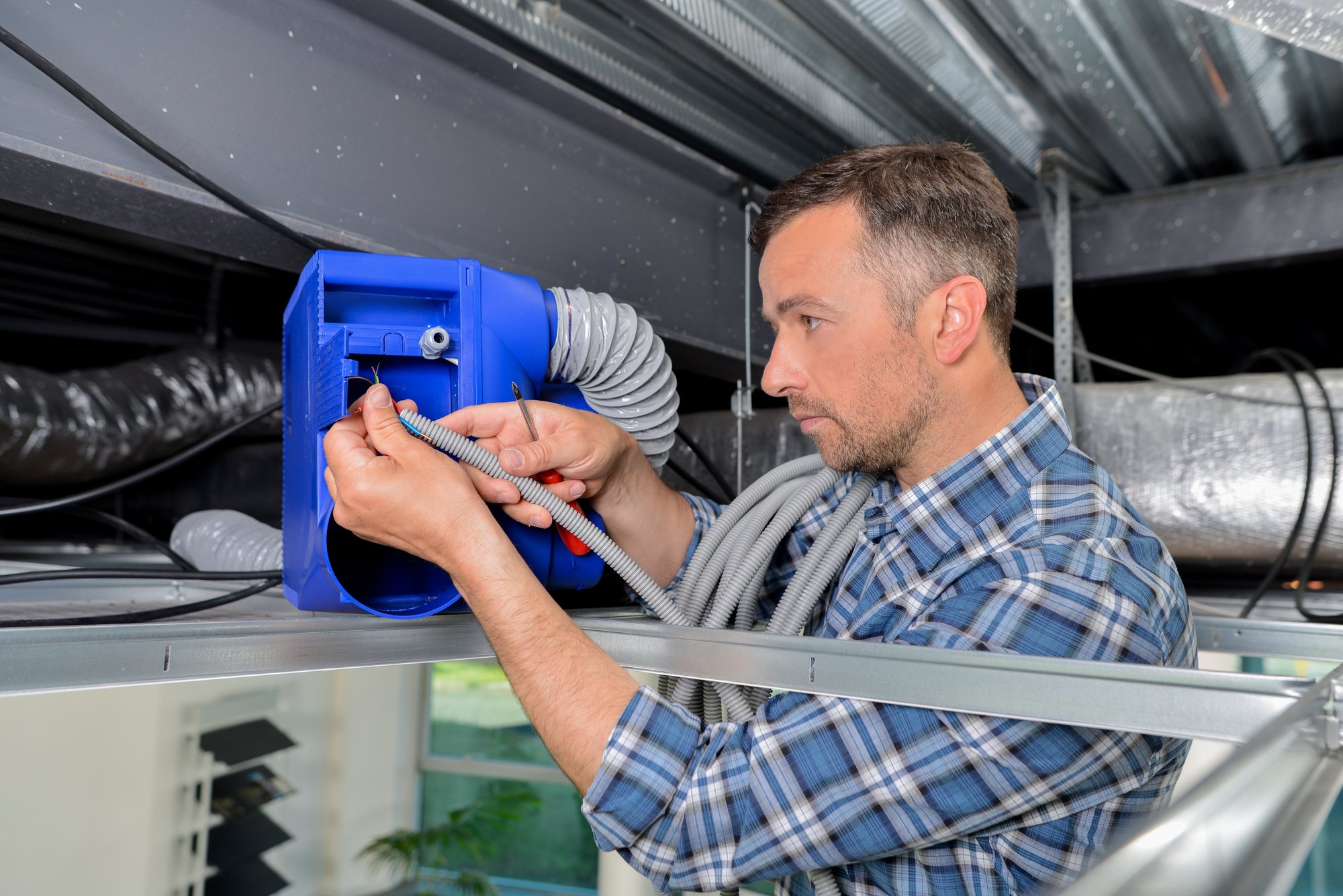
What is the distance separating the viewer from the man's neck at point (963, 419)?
951 mm

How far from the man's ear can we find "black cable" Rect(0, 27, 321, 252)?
684 mm

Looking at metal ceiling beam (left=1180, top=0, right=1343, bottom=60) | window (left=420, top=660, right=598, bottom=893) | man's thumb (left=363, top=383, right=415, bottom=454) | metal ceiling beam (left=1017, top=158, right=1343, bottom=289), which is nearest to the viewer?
metal ceiling beam (left=1180, top=0, right=1343, bottom=60)

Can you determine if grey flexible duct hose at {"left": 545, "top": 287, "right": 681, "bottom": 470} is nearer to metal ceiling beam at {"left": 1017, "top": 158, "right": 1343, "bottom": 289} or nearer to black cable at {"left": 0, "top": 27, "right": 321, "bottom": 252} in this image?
black cable at {"left": 0, "top": 27, "right": 321, "bottom": 252}

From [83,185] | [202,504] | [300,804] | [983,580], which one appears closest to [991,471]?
[983,580]

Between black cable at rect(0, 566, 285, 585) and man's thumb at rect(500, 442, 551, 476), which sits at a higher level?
man's thumb at rect(500, 442, 551, 476)

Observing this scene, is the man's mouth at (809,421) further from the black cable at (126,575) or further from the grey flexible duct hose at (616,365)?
the black cable at (126,575)

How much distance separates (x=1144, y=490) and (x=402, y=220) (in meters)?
1.18

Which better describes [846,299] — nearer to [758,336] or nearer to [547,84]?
[547,84]

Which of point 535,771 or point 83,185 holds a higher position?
point 83,185

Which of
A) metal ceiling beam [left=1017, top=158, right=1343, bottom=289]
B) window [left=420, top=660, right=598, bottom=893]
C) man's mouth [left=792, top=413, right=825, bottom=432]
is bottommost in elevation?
window [left=420, top=660, right=598, bottom=893]

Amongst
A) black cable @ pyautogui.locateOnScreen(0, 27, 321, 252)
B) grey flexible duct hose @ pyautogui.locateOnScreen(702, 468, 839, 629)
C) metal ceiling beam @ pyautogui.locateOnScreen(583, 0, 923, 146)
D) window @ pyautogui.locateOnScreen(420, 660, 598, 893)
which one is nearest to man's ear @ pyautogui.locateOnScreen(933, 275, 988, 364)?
grey flexible duct hose @ pyautogui.locateOnScreen(702, 468, 839, 629)

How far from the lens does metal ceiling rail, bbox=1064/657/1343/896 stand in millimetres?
308

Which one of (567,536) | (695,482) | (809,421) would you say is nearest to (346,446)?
(567,536)

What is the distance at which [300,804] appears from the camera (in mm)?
5516
